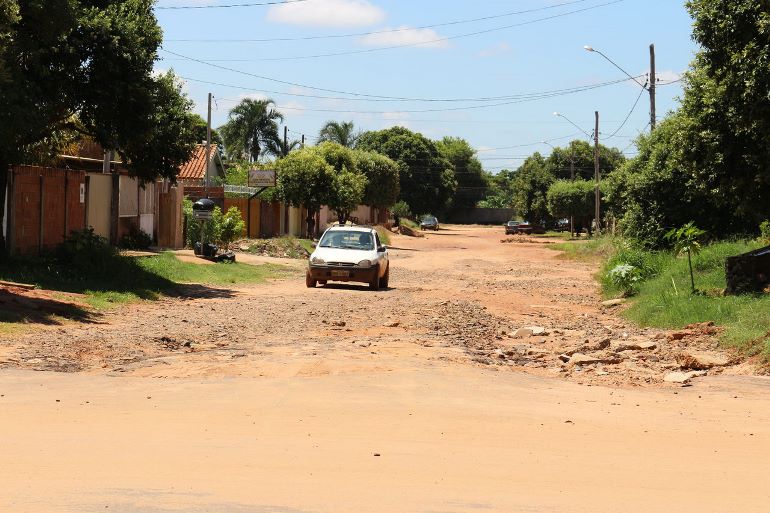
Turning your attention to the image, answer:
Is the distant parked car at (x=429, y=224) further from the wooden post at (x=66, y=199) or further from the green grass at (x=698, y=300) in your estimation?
the wooden post at (x=66, y=199)

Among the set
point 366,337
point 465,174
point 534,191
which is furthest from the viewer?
point 465,174

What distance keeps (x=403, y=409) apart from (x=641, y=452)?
232 centimetres

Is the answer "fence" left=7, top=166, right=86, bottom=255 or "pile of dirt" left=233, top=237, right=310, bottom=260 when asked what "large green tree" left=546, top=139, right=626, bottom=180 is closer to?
"pile of dirt" left=233, top=237, right=310, bottom=260

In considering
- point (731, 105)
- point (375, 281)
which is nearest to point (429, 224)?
point (375, 281)

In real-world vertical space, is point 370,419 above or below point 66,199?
below

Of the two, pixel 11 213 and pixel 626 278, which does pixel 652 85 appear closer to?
pixel 626 278

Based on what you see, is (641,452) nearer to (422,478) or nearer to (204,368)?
(422,478)

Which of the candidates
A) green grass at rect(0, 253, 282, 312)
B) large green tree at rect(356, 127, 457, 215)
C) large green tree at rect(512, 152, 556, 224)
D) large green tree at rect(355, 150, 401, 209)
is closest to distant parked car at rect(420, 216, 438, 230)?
large green tree at rect(356, 127, 457, 215)

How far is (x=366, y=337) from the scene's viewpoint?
14.9 m

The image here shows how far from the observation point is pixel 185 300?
22422mm

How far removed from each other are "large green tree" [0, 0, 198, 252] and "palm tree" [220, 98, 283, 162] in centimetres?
5331

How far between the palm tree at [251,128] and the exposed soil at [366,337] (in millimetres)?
53735

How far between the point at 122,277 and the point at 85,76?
14.8ft

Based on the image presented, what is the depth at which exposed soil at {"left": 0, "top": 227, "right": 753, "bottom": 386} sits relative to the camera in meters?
12.4
